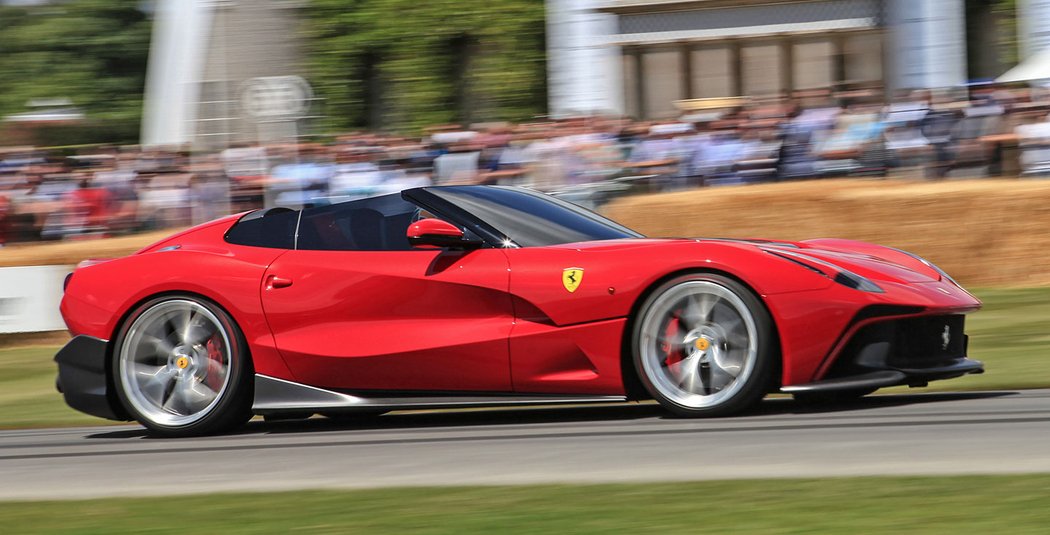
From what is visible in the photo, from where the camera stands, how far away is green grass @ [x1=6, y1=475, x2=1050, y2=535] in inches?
156

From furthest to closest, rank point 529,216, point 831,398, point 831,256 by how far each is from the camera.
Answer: point 831,398, point 529,216, point 831,256

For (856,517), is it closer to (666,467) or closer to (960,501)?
(960,501)

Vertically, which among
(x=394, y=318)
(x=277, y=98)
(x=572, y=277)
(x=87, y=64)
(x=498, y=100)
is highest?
(x=87, y=64)

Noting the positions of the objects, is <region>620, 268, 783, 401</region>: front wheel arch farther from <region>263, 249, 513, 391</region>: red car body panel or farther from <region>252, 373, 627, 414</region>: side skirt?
<region>263, 249, 513, 391</region>: red car body panel

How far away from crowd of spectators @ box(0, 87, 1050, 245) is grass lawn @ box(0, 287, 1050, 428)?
2.11 meters


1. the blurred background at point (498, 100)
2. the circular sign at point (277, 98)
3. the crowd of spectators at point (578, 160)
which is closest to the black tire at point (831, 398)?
the blurred background at point (498, 100)

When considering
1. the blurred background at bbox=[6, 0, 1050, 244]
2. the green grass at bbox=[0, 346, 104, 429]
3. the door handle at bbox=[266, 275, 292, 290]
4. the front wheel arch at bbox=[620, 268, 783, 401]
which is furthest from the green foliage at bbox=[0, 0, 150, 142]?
the front wheel arch at bbox=[620, 268, 783, 401]

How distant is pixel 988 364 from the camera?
840cm

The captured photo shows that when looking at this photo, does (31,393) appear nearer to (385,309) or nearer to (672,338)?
(385,309)

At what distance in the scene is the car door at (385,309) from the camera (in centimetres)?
648

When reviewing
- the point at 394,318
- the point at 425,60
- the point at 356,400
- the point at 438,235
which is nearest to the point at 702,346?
the point at 438,235

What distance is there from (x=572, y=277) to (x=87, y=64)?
136ft

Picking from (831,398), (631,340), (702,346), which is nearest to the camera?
(702,346)

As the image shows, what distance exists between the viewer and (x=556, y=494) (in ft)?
15.4
